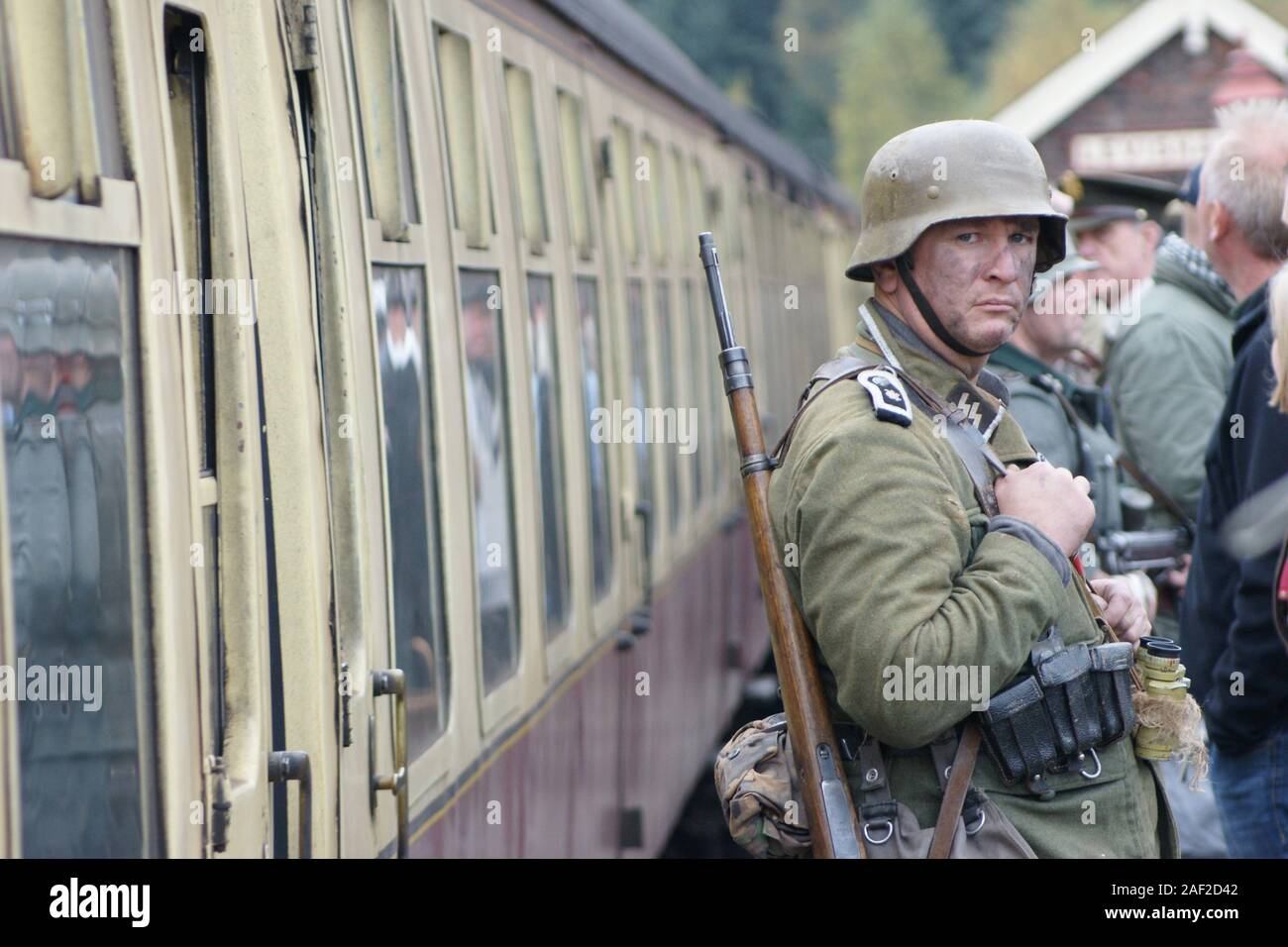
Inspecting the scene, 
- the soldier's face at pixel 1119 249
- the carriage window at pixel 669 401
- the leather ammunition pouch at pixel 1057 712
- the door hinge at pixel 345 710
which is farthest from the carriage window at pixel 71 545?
the soldier's face at pixel 1119 249

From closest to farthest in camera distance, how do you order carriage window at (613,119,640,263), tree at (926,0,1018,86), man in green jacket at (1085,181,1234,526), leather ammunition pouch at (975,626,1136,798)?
1. leather ammunition pouch at (975,626,1136,798)
2. man in green jacket at (1085,181,1234,526)
3. carriage window at (613,119,640,263)
4. tree at (926,0,1018,86)

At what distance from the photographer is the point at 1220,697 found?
4.04m

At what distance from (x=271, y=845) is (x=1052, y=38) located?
215ft

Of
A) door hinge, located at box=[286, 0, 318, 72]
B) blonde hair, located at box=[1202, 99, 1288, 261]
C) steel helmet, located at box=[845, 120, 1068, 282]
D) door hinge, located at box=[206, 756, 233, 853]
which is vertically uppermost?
door hinge, located at box=[286, 0, 318, 72]

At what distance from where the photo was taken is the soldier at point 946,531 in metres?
2.65

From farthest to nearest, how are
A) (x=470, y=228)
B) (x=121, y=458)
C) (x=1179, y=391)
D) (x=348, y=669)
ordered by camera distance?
(x=1179, y=391) < (x=470, y=228) < (x=348, y=669) < (x=121, y=458)

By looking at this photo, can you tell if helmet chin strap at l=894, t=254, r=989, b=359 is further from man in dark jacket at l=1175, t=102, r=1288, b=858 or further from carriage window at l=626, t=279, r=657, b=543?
carriage window at l=626, t=279, r=657, b=543

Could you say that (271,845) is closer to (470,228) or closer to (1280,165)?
(470,228)

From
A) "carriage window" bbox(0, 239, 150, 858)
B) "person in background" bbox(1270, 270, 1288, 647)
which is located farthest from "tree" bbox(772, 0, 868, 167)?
"carriage window" bbox(0, 239, 150, 858)

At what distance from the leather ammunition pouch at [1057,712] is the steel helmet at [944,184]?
0.66 metres

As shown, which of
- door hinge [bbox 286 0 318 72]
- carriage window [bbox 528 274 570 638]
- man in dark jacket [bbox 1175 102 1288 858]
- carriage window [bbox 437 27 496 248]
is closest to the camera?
door hinge [bbox 286 0 318 72]

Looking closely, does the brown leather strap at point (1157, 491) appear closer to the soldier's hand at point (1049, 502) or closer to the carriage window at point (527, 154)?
the carriage window at point (527, 154)

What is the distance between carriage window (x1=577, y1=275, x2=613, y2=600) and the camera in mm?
5793
